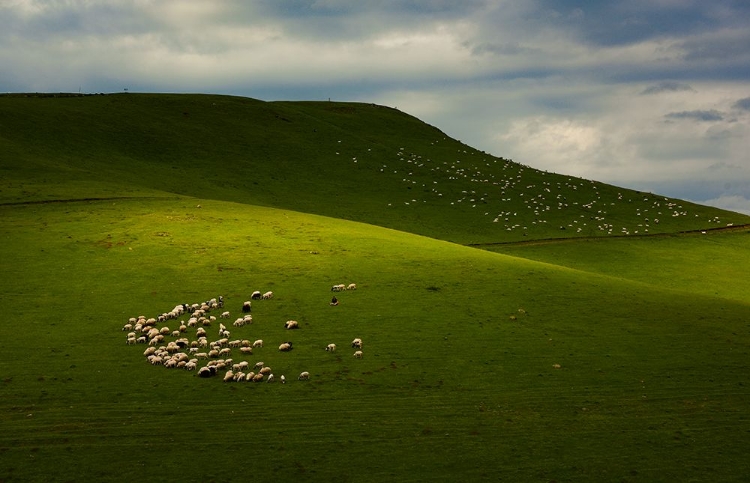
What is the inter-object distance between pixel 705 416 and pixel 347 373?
11.1 meters

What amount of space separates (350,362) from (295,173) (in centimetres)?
5670

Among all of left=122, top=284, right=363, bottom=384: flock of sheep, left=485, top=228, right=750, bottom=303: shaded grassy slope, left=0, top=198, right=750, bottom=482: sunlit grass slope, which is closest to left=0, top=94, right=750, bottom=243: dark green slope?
left=485, top=228, right=750, bottom=303: shaded grassy slope

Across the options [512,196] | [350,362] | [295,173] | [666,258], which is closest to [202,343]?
[350,362]

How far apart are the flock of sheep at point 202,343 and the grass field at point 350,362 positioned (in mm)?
406

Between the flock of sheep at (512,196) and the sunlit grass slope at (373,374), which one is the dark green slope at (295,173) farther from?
the sunlit grass slope at (373,374)

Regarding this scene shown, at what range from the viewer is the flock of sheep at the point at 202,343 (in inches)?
906

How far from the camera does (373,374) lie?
76.1 feet

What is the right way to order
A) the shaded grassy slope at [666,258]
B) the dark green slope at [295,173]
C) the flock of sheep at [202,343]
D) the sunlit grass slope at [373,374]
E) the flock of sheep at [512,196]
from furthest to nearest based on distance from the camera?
the flock of sheep at [512,196] < the dark green slope at [295,173] < the shaded grassy slope at [666,258] < the flock of sheep at [202,343] < the sunlit grass slope at [373,374]

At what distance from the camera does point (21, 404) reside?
20.4 metres

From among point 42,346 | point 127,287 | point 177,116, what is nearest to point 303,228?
point 127,287

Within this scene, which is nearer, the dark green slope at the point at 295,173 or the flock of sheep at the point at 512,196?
the dark green slope at the point at 295,173

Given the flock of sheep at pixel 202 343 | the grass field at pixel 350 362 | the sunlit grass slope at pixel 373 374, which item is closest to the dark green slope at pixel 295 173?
the grass field at pixel 350 362

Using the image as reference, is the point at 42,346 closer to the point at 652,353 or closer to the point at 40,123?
the point at 652,353

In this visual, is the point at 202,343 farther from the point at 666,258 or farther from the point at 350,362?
the point at 666,258
